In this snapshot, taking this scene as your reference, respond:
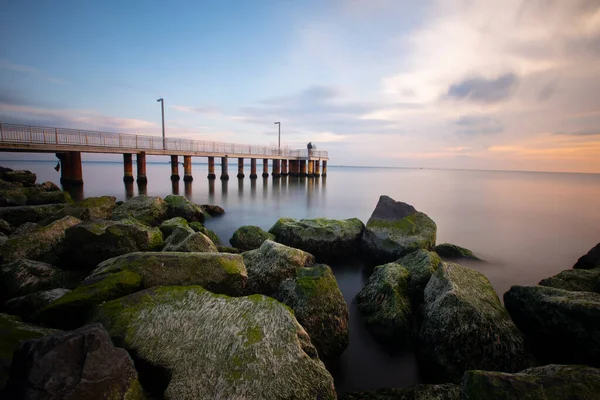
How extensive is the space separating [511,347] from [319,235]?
691 cm

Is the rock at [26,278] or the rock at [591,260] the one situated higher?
the rock at [26,278]

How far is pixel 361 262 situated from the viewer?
1066 centimetres

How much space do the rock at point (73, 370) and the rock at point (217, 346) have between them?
0.50 meters

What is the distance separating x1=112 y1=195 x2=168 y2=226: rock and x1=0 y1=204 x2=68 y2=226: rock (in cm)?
244

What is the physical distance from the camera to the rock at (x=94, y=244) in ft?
22.8

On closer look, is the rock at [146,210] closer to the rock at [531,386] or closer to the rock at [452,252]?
the rock at [452,252]

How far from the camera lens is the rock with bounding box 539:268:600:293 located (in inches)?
255

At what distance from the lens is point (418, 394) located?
3654 millimetres

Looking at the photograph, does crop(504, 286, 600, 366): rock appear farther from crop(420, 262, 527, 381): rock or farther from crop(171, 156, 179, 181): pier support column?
crop(171, 156, 179, 181): pier support column

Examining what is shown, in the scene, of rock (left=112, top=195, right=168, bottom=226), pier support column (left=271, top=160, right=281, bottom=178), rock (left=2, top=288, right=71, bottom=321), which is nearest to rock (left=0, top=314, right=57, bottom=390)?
rock (left=2, top=288, right=71, bottom=321)

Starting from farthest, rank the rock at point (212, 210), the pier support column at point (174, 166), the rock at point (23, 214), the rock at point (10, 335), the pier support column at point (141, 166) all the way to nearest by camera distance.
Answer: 1. the pier support column at point (174, 166)
2. the pier support column at point (141, 166)
3. the rock at point (212, 210)
4. the rock at point (23, 214)
5. the rock at point (10, 335)

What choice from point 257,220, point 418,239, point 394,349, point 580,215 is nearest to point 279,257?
point 394,349

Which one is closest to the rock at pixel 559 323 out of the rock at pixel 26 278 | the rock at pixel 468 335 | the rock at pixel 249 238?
the rock at pixel 468 335

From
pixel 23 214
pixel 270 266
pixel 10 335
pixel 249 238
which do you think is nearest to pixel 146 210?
pixel 23 214
